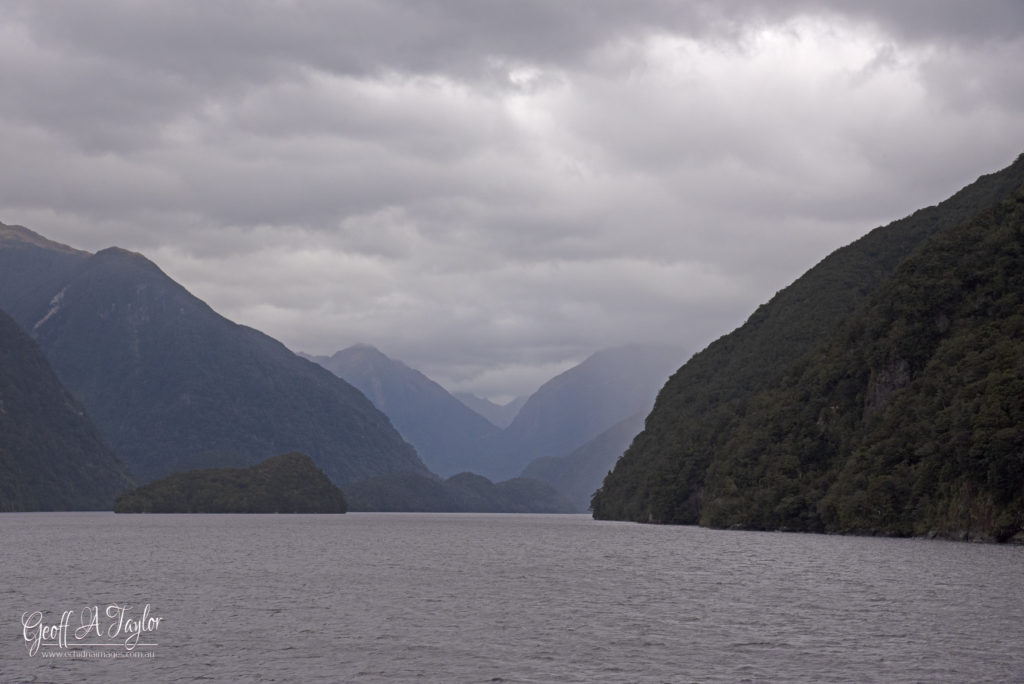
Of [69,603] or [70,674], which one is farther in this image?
[69,603]

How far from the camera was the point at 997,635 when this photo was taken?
56.9m

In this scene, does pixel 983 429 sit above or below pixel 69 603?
above

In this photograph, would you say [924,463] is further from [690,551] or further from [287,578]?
[287,578]

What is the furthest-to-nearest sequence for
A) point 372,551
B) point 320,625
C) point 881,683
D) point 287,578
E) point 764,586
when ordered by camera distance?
1. point 372,551
2. point 287,578
3. point 764,586
4. point 320,625
5. point 881,683

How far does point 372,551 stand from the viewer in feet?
501

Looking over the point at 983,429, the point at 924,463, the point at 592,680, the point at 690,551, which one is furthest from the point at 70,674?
the point at 924,463

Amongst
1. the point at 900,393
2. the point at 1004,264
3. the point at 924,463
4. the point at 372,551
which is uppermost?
the point at 1004,264

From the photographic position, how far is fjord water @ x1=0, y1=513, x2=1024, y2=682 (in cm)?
4956

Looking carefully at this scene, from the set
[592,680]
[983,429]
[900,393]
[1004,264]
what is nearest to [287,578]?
[592,680]

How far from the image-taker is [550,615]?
71062mm

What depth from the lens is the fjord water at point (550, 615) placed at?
49562 mm

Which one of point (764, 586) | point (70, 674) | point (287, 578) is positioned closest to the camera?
point (70, 674)

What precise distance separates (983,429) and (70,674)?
122636 millimetres

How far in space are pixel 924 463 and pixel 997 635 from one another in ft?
343
